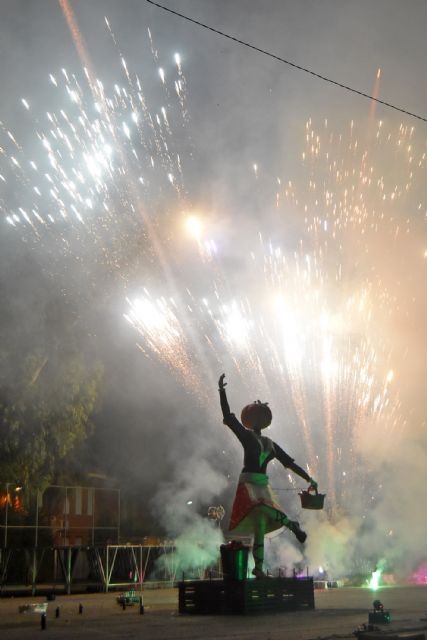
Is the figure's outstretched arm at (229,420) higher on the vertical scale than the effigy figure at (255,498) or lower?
higher

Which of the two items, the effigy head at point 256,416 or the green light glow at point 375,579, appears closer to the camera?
the effigy head at point 256,416

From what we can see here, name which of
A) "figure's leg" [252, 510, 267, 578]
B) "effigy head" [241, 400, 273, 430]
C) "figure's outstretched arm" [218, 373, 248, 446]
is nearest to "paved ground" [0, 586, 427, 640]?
"figure's leg" [252, 510, 267, 578]

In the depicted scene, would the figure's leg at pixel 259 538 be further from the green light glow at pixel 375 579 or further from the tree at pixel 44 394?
the green light glow at pixel 375 579

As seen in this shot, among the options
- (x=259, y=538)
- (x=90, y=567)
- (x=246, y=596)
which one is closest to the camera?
(x=246, y=596)

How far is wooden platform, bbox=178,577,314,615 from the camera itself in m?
11.9

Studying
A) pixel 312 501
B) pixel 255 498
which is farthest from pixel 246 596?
pixel 312 501

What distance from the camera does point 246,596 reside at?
11781mm

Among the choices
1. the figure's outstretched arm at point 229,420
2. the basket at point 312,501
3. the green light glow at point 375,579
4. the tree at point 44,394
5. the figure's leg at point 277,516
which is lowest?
the green light glow at point 375,579

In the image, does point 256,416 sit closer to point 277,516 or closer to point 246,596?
point 277,516

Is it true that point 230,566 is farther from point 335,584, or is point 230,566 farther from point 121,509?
point 121,509

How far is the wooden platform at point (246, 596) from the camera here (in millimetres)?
11898

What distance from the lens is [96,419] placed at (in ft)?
110

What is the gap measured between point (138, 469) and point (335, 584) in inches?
468

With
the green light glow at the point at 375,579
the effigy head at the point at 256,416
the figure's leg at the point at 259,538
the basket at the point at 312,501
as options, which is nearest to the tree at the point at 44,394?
the effigy head at the point at 256,416
